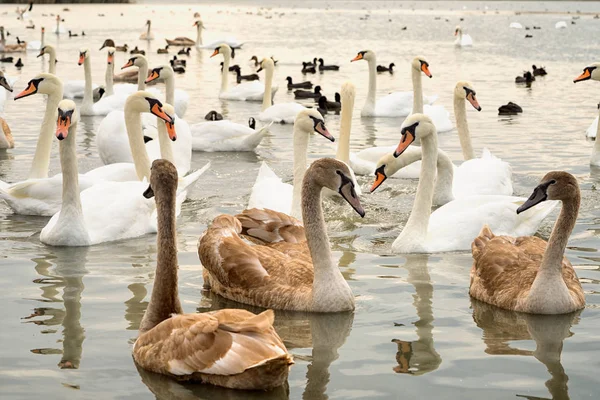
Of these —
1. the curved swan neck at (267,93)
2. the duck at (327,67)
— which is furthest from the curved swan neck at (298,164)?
the duck at (327,67)

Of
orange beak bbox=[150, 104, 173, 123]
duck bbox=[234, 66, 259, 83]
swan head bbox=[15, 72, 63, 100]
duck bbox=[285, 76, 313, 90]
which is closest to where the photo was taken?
orange beak bbox=[150, 104, 173, 123]

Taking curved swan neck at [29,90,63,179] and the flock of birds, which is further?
curved swan neck at [29,90,63,179]

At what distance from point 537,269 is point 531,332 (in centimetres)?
74

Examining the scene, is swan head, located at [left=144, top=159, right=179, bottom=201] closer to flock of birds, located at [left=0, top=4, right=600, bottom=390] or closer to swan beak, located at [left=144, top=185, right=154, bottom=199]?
flock of birds, located at [left=0, top=4, right=600, bottom=390]

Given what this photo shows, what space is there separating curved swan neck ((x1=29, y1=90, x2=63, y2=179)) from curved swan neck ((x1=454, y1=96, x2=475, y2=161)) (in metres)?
4.65

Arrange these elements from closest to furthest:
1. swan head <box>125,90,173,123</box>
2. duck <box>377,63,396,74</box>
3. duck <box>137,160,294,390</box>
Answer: duck <box>137,160,294,390</box> < swan head <box>125,90,173,123</box> < duck <box>377,63,396,74</box>

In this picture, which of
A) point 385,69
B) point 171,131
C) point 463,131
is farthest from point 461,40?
point 171,131

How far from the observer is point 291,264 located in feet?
23.8

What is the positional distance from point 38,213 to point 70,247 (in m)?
1.39

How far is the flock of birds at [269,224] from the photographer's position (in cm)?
547

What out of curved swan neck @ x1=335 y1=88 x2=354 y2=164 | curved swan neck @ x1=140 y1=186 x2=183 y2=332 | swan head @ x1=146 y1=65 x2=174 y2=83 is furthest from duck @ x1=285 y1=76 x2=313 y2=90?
curved swan neck @ x1=140 y1=186 x2=183 y2=332

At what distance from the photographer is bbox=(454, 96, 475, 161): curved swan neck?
496 inches

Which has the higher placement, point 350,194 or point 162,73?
point 350,194

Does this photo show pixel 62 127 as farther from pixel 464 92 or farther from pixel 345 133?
pixel 464 92
